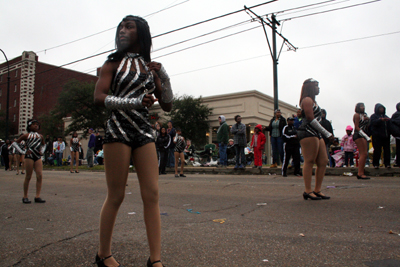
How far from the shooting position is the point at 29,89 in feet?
164

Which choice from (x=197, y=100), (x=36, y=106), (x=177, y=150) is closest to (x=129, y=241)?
(x=177, y=150)

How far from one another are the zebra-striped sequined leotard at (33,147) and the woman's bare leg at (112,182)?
4639 millimetres

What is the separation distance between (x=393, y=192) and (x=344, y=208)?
1.90 metres

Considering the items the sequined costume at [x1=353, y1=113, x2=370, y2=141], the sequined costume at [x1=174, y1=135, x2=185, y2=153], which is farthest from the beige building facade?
the sequined costume at [x1=353, y1=113, x2=370, y2=141]

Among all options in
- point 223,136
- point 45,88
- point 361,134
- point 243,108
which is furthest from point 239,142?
point 45,88

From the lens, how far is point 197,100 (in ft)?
104

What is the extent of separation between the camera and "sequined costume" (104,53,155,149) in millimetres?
2291

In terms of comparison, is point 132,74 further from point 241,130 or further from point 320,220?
point 241,130

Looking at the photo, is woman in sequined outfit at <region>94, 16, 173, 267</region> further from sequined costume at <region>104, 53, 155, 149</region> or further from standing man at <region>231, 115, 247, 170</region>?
standing man at <region>231, 115, 247, 170</region>

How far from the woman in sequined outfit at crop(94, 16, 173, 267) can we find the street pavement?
48 centimetres

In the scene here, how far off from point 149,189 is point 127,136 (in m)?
0.39

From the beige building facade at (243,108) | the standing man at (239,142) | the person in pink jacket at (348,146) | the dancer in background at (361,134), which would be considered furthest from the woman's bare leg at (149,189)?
the beige building facade at (243,108)

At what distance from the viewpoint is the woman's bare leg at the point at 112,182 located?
227cm

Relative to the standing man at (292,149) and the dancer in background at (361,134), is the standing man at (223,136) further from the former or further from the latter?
the dancer in background at (361,134)
